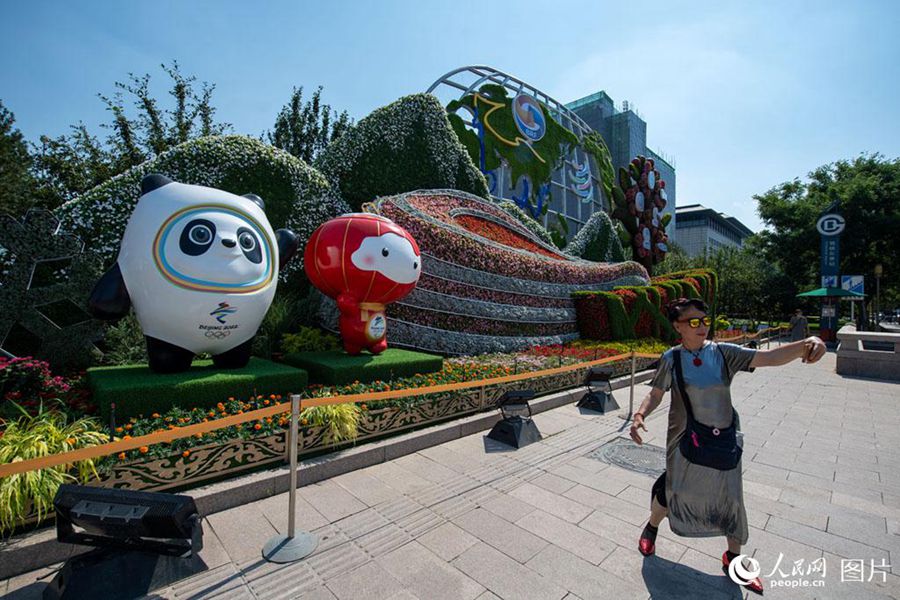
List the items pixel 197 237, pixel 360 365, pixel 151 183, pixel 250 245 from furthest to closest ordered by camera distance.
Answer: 1. pixel 360 365
2. pixel 250 245
3. pixel 151 183
4. pixel 197 237

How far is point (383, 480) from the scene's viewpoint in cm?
455

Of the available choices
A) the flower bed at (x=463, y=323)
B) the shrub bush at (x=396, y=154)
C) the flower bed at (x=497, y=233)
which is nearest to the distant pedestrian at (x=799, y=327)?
the flower bed at (x=497, y=233)

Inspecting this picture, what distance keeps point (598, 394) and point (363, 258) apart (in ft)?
15.8

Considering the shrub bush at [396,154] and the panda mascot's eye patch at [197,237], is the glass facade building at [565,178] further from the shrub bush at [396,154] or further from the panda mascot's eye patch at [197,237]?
the panda mascot's eye patch at [197,237]

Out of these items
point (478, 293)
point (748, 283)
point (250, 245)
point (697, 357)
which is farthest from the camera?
point (748, 283)

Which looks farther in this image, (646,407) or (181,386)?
(181,386)

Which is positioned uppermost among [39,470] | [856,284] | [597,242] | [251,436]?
[597,242]

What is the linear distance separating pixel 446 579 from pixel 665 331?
15.6 m

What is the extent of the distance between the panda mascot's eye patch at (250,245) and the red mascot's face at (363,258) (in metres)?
1.36

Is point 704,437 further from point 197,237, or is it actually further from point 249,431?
point 197,237

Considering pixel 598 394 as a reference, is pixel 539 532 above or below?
below

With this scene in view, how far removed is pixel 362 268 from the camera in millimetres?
6785

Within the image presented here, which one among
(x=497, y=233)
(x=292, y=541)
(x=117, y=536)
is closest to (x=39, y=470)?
(x=117, y=536)

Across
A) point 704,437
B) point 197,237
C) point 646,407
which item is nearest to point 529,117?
point 197,237
